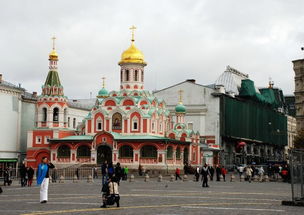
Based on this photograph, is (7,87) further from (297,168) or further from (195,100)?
(297,168)

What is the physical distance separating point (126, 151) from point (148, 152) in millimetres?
2582

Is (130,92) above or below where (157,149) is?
above

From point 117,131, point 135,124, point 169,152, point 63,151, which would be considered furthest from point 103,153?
point 169,152

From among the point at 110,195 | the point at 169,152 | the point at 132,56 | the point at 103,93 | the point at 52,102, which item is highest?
the point at 132,56

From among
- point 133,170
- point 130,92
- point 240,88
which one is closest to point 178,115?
point 130,92

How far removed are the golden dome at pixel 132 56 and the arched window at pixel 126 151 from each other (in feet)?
36.8

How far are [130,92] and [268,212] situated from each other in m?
50.6

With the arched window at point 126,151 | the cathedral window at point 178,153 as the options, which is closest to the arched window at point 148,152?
the arched window at point 126,151

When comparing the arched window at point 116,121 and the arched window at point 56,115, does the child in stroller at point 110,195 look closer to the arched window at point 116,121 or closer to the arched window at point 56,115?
the arched window at point 116,121

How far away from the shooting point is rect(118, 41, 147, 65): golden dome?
67125 millimetres

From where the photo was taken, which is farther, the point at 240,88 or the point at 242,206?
the point at 240,88

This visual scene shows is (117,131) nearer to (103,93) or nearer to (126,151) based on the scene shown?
(126,151)

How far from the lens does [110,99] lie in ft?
217

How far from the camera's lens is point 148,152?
2418 inches
